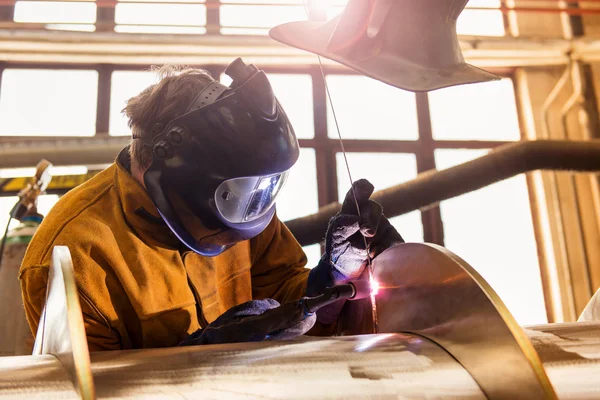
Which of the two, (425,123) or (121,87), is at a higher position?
(121,87)

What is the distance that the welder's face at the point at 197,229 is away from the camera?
3.67ft

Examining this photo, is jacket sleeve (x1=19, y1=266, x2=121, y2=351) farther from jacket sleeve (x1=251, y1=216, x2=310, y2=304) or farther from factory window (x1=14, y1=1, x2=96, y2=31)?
factory window (x1=14, y1=1, x2=96, y2=31)

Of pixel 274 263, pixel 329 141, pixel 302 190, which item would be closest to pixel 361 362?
pixel 274 263

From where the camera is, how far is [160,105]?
1241 millimetres

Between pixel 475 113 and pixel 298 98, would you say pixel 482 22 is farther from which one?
pixel 298 98

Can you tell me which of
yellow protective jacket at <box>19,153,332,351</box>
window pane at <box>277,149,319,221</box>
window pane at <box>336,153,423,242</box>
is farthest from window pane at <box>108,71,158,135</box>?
yellow protective jacket at <box>19,153,332,351</box>

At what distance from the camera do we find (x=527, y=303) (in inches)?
165

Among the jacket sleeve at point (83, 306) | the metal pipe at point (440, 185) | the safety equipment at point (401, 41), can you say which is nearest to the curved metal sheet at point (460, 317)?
the safety equipment at point (401, 41)

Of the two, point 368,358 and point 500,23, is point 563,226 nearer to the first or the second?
point 500,23

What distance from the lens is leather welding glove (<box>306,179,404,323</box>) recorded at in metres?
1.12

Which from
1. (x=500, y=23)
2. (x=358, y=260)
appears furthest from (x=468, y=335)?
(x=500, y=23)

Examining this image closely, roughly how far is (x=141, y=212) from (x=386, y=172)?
3228mm

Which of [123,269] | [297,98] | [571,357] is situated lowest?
[571,357]

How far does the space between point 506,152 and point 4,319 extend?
6.46 feet
